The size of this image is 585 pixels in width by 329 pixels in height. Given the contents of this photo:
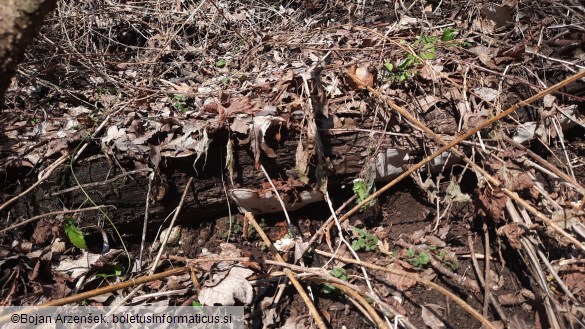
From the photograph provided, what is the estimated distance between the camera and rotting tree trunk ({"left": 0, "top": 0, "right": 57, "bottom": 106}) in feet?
4.91

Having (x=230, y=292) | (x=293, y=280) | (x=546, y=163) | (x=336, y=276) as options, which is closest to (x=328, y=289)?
(x=336, y=276)

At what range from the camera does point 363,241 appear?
2.61 metres

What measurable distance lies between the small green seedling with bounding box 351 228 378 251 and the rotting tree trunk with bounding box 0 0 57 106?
1.88m

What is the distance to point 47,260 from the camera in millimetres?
2459

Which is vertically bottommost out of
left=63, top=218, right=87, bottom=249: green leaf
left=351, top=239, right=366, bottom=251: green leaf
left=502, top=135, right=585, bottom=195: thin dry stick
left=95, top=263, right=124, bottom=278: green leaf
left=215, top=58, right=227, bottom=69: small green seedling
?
left=95, top=263, right=124, bottom=278: green leaf

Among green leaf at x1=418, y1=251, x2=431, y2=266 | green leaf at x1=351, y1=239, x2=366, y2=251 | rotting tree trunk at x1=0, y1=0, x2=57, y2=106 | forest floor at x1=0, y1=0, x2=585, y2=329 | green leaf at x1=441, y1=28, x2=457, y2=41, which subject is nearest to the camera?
rotting tree trunk at x1=0, y1=0, x2=57, y2=106

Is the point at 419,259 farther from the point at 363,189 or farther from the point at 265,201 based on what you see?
the point at 265,201

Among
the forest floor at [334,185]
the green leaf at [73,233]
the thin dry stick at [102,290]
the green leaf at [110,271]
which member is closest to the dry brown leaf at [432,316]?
the forest floor at [334,185]

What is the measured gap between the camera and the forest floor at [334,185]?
235cm

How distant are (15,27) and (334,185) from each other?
5.98ft

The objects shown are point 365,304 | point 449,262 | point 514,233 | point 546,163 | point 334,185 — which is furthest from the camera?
point 334,185

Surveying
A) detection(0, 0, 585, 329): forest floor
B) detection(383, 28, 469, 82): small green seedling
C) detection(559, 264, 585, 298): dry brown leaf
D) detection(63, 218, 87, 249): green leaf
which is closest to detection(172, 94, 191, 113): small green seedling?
detection(0, 0, 585, 329): forest floor

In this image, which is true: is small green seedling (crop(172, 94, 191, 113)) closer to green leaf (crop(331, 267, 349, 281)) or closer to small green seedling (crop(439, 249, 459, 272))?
green leaf (crop(331, 267, 349, 281))

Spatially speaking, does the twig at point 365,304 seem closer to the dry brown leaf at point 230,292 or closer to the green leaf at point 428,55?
the dry brown leaf at point 230,292
